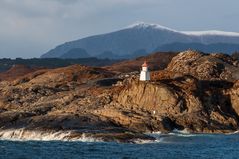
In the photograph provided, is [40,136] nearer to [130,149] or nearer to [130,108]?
[130,108]

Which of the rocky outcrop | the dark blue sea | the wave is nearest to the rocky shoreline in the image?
the wave

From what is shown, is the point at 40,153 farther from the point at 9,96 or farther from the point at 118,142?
Answer: the point at 9,96

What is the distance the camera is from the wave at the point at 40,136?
8038 centimetres

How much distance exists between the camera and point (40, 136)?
3295 inches

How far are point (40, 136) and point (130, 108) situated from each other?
16446mm

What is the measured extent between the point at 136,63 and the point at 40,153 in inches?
5001

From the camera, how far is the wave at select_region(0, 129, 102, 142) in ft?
264

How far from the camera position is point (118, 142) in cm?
7712

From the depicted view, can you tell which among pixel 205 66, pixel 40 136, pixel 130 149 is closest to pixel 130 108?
pixel 40 136

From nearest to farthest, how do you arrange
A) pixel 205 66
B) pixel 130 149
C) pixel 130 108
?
pixel 130 149 < pixel 130 108 < pixel 205 66

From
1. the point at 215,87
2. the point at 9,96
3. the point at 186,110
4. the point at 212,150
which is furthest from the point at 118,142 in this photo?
the point at 9,96

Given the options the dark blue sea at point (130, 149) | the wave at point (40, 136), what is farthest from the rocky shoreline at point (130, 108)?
the dark blue sea at point (130, 149)

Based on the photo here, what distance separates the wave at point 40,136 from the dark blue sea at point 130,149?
227 centimetres

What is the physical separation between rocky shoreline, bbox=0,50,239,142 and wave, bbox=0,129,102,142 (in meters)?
0.18
